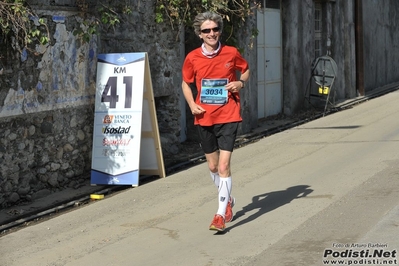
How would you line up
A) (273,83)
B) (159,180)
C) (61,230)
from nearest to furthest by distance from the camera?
(61,230) < (159,180) < (273,83)

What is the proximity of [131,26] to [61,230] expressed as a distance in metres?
4.49

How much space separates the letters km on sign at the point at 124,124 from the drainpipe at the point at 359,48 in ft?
41.3

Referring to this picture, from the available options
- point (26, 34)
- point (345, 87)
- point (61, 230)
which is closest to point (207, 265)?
point (61, 230)

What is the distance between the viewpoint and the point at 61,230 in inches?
327

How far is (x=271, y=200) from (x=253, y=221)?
1.04 m

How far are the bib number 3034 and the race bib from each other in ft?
10.1

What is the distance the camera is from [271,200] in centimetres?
899

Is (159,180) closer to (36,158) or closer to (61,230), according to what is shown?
(36,158)

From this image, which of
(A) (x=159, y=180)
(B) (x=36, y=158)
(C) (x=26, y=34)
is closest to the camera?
(C) (x=26, y=34)

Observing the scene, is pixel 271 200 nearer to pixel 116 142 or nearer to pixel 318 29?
pixel 116 142

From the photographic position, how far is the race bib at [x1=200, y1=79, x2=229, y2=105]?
25.2 ft

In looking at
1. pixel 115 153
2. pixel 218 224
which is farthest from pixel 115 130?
pixel 218 224

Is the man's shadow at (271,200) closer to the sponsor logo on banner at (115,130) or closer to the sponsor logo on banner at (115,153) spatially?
the sponsor logo on banner at (115,153)

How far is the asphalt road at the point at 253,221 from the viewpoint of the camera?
680 centimetres
